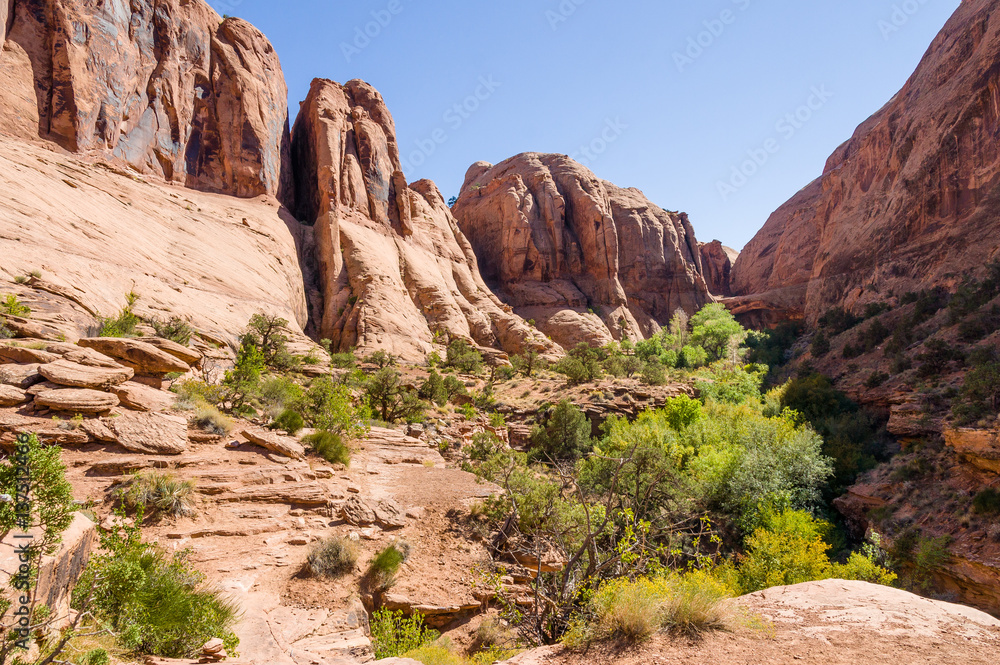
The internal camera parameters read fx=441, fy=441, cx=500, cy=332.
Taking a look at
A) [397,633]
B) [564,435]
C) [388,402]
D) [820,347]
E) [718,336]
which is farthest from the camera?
[718,336]

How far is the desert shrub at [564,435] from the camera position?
18.8 meters

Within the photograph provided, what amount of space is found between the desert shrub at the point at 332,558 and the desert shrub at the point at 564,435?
478 inches

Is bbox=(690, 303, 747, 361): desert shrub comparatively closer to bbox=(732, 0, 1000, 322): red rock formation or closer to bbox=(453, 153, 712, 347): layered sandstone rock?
bbox=(732, 0, 1000, 322): red rock formation

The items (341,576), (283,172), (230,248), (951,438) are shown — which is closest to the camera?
(341,576)

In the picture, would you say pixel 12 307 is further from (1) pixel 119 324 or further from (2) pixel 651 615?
(2) pixel 651 615

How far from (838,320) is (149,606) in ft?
126

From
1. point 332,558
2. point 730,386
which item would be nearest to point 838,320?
point 730,386

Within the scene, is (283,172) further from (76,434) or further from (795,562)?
(795,562)

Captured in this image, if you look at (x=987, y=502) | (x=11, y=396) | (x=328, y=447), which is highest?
(x=11, y=396)

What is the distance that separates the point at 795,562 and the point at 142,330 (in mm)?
18985

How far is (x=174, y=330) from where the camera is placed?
48.9 feet

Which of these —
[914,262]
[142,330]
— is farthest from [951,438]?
[142,330]

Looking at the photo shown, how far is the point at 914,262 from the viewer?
2784 cm

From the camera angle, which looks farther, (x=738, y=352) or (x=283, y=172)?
(x=738, y=352)
